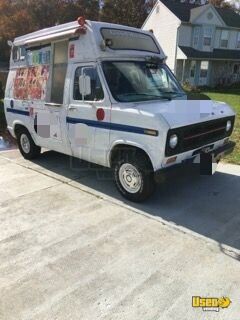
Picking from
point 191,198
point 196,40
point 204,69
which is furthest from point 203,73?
point 191,198

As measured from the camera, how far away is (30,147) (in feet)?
23.9

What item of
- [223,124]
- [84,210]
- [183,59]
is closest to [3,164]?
[84,210]

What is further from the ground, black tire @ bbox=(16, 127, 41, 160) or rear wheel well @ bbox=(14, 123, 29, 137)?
rear wheel well @ bbox=(14, 123, 29, 137)

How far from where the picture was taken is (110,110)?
16.1 feet

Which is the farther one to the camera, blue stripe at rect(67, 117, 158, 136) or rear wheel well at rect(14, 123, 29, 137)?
rear wheel well at rect(14, 123, 29, 137)

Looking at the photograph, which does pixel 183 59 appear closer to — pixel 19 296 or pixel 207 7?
pixel 207 7

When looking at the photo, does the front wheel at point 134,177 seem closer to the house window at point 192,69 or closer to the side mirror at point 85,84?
the side mirror at point 85,84

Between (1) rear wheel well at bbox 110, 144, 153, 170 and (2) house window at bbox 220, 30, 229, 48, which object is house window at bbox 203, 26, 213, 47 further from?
(1) rear wheel well at bbox 110, 144, 153, 170

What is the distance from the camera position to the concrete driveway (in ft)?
9.97

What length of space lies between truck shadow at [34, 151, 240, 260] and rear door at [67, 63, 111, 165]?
0.71 meters

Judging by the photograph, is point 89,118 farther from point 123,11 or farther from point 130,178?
point 123,11

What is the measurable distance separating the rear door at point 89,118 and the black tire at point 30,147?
1748 mm

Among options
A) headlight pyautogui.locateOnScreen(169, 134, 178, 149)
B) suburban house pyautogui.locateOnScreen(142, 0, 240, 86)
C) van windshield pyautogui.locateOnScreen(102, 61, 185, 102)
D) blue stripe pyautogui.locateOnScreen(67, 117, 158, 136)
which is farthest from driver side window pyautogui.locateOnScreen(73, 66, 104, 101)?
suburban house pyautogui.locateOnScreen(142, 0, 240, 86)

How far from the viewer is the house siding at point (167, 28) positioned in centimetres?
2561
